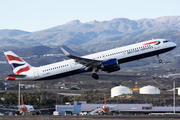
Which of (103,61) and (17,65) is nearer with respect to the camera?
(103,61)

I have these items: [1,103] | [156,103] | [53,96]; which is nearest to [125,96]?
A: [156,103]

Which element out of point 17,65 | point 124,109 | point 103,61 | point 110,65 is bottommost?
point 124,109

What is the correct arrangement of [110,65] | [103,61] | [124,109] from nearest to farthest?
[110,65] → [103,61] → [124,109]

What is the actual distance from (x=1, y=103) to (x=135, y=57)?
69.3 meters

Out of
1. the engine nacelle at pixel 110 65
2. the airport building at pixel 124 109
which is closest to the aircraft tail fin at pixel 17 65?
the engine nacelle at pixel 110 65

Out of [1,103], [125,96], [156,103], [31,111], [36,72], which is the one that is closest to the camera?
[36,72]

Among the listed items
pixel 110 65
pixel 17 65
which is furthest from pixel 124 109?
pixel 17 65

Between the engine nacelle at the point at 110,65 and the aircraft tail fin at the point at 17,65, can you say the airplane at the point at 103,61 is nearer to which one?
the engine nacelle at the point at 110,65

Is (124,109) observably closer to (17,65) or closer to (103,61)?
(103,61)

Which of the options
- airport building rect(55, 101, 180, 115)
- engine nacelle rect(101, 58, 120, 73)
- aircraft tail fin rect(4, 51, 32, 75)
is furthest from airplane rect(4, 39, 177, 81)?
airport building rect(55, 101, 180, 115)

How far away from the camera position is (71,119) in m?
66.0

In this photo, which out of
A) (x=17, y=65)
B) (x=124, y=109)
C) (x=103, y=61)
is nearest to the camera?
(x=103, y=61)

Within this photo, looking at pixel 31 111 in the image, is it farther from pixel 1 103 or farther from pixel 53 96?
pixel 53 96

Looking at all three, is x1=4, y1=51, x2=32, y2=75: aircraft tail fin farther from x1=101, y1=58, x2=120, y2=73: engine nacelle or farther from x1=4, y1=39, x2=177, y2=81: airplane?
x1=101, y1=58, x2=120, y2=73: engine nacelle
